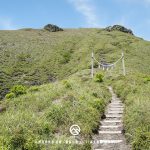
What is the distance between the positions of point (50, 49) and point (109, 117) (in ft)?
187

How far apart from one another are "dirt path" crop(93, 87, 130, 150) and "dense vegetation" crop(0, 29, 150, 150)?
1.50 feet

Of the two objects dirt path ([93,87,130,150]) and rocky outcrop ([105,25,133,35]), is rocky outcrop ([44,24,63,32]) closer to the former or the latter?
rocky outcrop ([105,25,133,35])

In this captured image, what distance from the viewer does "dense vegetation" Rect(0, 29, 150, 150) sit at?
1579cm

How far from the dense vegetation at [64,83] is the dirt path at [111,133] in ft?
1.50

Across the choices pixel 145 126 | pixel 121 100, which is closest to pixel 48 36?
pixel 121 100

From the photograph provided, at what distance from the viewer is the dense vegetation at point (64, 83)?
15.8 meters

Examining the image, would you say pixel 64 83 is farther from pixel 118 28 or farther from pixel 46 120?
pixel 118 28

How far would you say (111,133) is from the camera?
59.4ft

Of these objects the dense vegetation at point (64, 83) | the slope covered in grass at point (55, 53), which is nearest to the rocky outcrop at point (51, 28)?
the dense vegetation at point (64, 83)

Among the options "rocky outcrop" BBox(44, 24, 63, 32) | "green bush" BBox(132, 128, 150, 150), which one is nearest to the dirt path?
"green bush" BBox(132, 128, 150, 150)

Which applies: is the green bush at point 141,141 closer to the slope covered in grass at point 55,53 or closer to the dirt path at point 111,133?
the dirt path at point 111,133

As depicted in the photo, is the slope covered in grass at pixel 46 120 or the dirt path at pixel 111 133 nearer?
the slope covered in grass at pixel 46 120

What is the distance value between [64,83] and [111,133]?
48.6ft

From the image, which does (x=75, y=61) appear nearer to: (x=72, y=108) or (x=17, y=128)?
(x=72, y=108)
